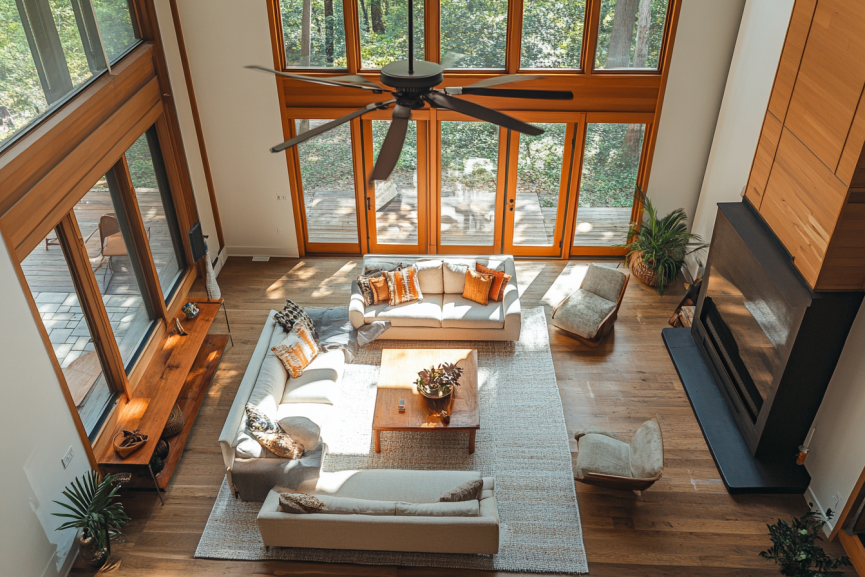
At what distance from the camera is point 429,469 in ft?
20.5

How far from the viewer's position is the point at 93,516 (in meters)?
5.27

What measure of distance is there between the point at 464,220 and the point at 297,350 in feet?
11.6

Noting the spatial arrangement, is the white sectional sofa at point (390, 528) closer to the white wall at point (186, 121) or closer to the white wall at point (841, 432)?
the white wall at point (841, 432)

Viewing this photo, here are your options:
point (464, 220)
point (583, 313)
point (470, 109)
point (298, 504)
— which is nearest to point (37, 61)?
point (470, 109)

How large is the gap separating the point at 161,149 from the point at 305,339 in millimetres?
2962

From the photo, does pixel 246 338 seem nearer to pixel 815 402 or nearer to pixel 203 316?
pixel 203 316

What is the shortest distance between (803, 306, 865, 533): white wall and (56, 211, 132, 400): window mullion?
6625mm

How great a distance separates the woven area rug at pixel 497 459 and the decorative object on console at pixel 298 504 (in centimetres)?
56

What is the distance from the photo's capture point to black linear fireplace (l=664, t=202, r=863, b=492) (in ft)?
17.8

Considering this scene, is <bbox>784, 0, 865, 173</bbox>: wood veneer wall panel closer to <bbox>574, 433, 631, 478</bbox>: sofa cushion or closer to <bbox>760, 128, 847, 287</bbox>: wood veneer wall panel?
<bbox>760, 128, 847, 287</bbox>: wood veneer wall panel

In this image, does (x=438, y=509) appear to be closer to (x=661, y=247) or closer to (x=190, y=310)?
(x=190, y=310)

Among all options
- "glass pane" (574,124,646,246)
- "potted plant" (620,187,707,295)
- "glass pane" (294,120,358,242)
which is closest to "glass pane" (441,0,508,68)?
"glass pane" (574,124,646,246)

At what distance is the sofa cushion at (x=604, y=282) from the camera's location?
8.08 meters

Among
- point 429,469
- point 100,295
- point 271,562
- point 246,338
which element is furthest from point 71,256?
point 429,469
